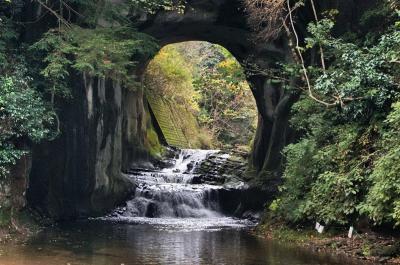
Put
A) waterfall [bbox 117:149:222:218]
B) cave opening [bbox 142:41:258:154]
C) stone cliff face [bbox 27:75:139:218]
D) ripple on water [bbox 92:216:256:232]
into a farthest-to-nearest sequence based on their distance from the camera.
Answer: cave opening [bbox 142:41:258:154], waterfall [bbox 117:149:222:218], stone cliff face [bbox 27:75:139:218], ripple on water [bbox 92:216:256:232]

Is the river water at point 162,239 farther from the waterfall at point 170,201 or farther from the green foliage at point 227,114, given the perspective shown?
the green foliage at point 227,114

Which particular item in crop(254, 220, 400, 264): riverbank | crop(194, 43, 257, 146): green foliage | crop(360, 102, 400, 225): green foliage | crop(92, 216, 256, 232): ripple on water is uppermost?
crop(194, 43, 257, 146): green foliage

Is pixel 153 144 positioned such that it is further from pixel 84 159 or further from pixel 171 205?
pixel 84 159

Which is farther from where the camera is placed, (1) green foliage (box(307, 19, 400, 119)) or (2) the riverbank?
(1) green foliage (box(307, 19, 400, 119))

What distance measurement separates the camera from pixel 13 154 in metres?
11.3

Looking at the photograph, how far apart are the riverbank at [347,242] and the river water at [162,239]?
50cm

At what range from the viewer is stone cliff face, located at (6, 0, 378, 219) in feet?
47.4

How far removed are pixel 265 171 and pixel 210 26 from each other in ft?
20.2

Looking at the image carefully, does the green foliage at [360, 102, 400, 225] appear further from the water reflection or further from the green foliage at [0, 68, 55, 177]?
the green foliage at [0, 68, 55, 177]

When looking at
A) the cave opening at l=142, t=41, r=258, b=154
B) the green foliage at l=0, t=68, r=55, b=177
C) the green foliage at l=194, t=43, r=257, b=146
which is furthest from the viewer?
the green foliage at l=194, t=43, r=257, b=146

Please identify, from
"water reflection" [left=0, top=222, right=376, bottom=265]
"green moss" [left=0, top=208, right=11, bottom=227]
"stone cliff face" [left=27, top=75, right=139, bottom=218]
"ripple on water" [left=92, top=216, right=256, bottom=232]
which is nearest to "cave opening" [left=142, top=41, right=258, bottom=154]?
"stone cliff face" [left=27, top=75, right=139, bottom=218]

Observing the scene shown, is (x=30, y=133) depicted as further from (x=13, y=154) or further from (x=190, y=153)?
(x=190, y=153)

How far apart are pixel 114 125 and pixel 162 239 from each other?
321 inches

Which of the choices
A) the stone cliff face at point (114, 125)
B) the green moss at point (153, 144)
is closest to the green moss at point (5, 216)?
the stone cliff face at point (114, 125)
